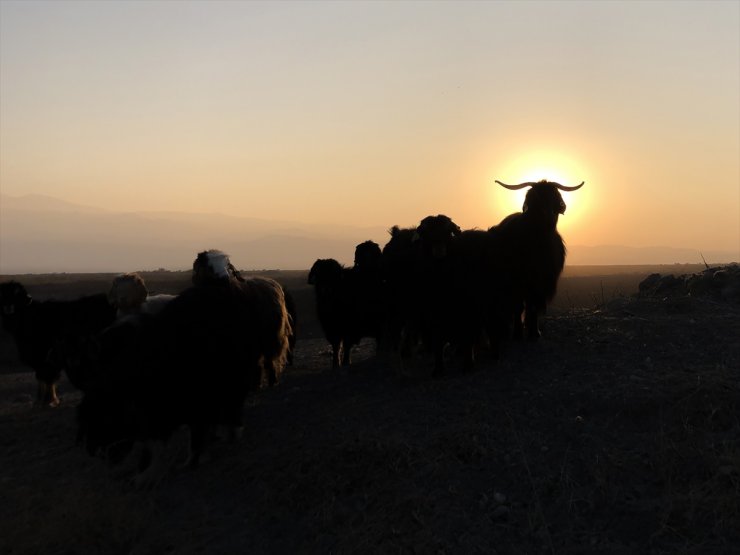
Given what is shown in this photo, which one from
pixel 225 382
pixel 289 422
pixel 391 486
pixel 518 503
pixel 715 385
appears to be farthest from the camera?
pixel 289 422

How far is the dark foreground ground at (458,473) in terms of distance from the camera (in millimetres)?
5090

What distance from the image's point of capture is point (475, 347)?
9.43 metres

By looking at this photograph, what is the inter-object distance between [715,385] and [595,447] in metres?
1.69

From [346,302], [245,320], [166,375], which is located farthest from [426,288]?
[166,375]

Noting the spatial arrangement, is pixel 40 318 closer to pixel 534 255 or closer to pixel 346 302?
pixel 346 302

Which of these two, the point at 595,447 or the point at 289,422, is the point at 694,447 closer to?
the point at 595,447

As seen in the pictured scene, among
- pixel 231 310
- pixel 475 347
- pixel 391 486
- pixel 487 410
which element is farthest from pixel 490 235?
pixel 391 486

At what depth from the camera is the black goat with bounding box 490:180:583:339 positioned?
9484 millimetres

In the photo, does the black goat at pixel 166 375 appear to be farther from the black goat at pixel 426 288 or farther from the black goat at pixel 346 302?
the black goat at pixel 346 302

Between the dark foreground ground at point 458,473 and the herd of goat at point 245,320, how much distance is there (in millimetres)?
607

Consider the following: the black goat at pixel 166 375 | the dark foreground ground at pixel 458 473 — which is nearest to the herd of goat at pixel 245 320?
the black goat at pixel 166 375

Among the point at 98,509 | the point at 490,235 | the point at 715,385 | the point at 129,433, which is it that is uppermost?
the point at 490,235

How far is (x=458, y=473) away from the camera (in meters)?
5.91

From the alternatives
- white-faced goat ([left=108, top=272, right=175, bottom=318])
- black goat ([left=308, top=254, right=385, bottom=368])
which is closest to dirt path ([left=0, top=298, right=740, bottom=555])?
white-faced goat ([left=108, top=272, right=175, bottom=318])
